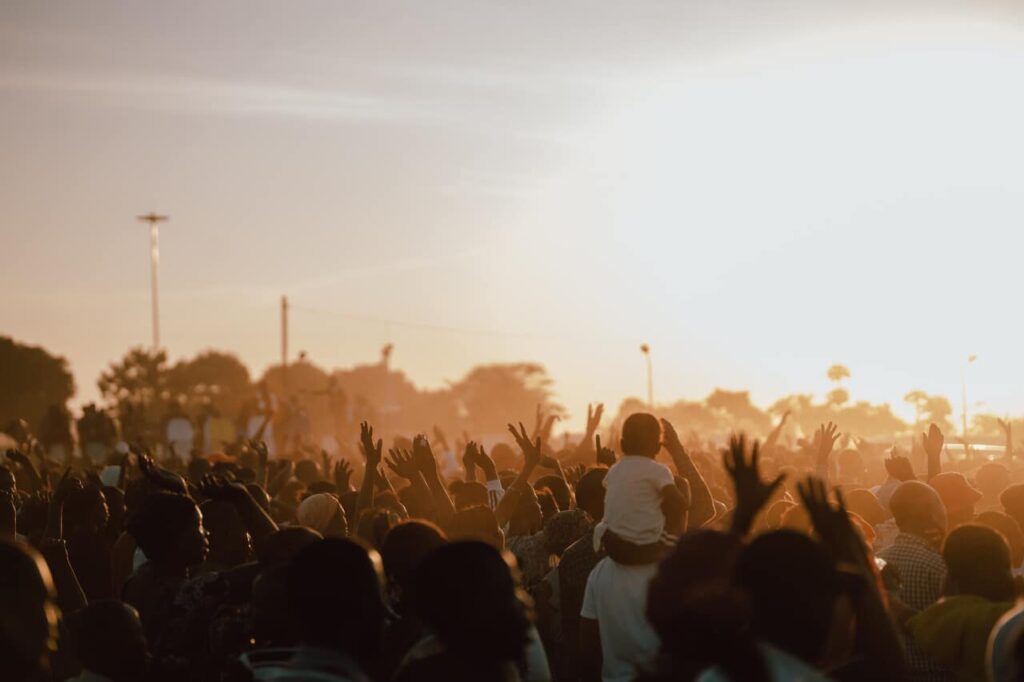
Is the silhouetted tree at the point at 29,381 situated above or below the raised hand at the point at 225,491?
above

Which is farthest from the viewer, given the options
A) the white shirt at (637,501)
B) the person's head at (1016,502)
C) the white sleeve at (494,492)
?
the white sleeve at (494,492)

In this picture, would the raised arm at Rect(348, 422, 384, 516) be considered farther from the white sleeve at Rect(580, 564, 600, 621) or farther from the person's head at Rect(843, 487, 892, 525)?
the person's head at Rect(843, 487, 892, 525)

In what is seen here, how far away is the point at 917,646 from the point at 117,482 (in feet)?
32.4

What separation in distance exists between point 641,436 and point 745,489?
1.66 metres

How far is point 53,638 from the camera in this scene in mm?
4629

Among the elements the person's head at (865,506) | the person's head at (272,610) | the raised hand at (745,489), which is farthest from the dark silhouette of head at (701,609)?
the person's head at (865,506)

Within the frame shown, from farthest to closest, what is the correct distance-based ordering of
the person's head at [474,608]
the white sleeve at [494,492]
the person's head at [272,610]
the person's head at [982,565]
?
the white sleeve at [494,492]
the person's head at [982,565]
the person's head at [272,610]
the person's head at [474,608]

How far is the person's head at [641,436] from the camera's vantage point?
22.1 ft

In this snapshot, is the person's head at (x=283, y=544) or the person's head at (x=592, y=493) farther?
the person's head at (x=592, y=493)

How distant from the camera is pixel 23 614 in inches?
178

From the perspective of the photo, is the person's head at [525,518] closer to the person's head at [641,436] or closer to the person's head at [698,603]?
the person's head at [641,436]

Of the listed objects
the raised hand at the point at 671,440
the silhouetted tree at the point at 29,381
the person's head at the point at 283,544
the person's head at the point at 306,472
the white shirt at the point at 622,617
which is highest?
the silhouetted tree at the point at 29,381

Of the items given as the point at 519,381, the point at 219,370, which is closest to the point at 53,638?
the point at 219,370

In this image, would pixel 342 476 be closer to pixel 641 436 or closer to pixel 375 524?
pixel 375 524
